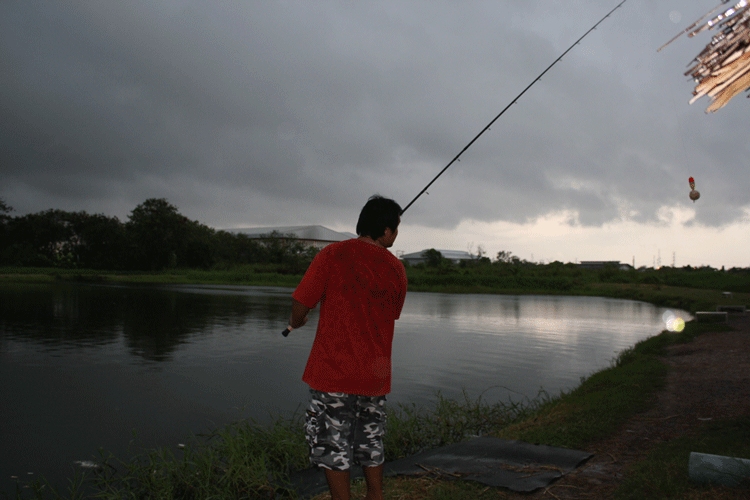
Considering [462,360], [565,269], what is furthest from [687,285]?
[462,360]

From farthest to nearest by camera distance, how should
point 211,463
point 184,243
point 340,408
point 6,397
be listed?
point 184,243 < point 6,397 < point 211,463 < point 340,408

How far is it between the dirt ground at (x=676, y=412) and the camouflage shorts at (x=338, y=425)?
1.58m

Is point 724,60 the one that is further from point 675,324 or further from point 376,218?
point 675,324

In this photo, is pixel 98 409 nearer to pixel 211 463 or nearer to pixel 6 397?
pixel 6 397

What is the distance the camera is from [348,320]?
8.64 ft

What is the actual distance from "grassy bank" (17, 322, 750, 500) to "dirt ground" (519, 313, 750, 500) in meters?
0.18

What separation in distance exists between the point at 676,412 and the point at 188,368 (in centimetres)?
782

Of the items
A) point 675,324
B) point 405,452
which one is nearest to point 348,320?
point 405,452

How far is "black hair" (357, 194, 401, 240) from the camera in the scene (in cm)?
280

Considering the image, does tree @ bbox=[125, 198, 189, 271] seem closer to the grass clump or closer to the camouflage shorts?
the grass clump

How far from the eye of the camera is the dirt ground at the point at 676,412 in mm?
3754

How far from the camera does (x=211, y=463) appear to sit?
161 inches

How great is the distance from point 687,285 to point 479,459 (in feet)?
150

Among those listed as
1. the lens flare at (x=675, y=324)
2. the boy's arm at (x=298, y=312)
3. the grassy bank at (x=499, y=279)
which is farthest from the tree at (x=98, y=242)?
the boy's arm at (x=298, y=312)
